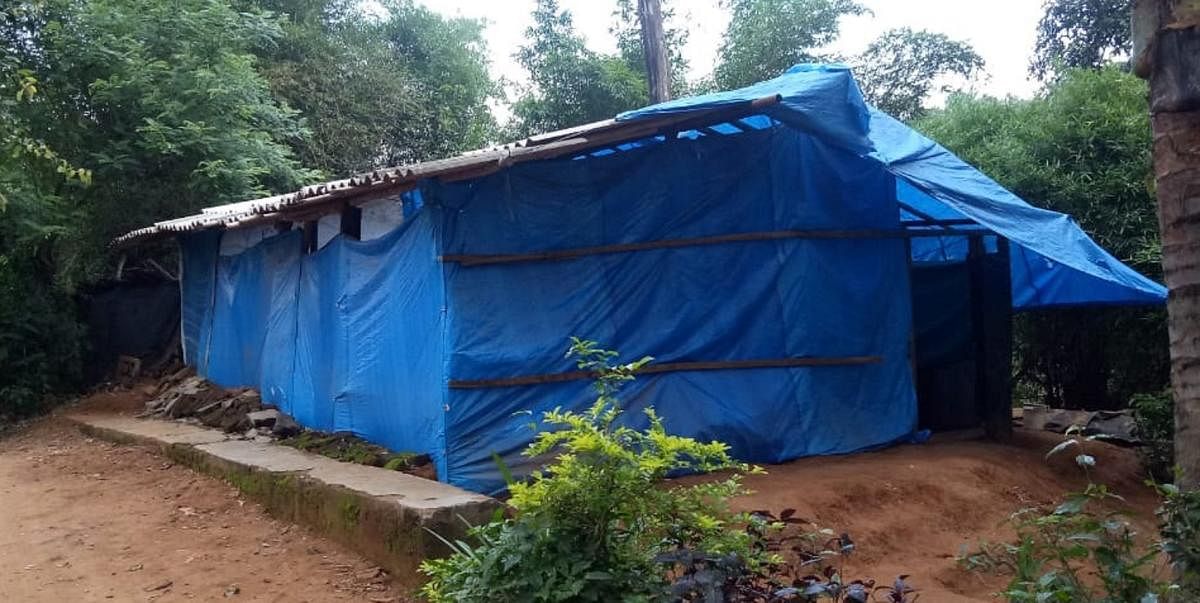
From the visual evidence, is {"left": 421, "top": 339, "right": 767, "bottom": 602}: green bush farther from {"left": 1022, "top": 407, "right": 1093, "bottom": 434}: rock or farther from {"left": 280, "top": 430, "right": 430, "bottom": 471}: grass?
{"left": 1022, "top": 407, "right": 1093, "bottom": 434}: rock

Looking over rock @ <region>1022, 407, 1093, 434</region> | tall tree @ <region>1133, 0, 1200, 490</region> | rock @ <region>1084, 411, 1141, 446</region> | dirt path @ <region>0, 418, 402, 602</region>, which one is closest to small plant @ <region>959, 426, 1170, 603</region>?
tall tree @ <region>1133, 0, 1200, 490</region>

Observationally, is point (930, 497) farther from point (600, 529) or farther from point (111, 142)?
point (111, 142)

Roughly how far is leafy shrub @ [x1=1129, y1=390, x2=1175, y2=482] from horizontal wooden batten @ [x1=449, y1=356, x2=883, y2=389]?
2.11 m

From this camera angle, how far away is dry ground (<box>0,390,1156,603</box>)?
5.16m

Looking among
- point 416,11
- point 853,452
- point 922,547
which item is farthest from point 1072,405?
point 416,11

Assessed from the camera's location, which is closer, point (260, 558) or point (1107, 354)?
point (260, 558)

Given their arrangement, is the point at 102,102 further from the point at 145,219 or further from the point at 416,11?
the point at 416,11

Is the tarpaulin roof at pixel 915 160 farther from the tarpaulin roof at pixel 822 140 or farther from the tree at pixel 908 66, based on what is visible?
the tree at pixel 908 66

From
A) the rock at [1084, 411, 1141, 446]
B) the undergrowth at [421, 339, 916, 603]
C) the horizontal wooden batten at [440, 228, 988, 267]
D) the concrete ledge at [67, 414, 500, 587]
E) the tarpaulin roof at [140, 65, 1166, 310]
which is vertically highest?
the tarpaulin roof at [140, 65, 1166, 310]

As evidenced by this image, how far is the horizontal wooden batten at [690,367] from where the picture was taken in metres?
6.73

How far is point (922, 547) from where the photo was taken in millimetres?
5953

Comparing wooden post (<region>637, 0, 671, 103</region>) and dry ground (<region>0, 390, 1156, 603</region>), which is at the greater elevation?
wooden post (<region>637, 0, 671, 103</region>)

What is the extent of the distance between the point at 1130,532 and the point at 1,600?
5243mm

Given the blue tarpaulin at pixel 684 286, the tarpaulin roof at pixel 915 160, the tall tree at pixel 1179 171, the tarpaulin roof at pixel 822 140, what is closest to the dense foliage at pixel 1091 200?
the blue tarpaulin at pixel 684 286
